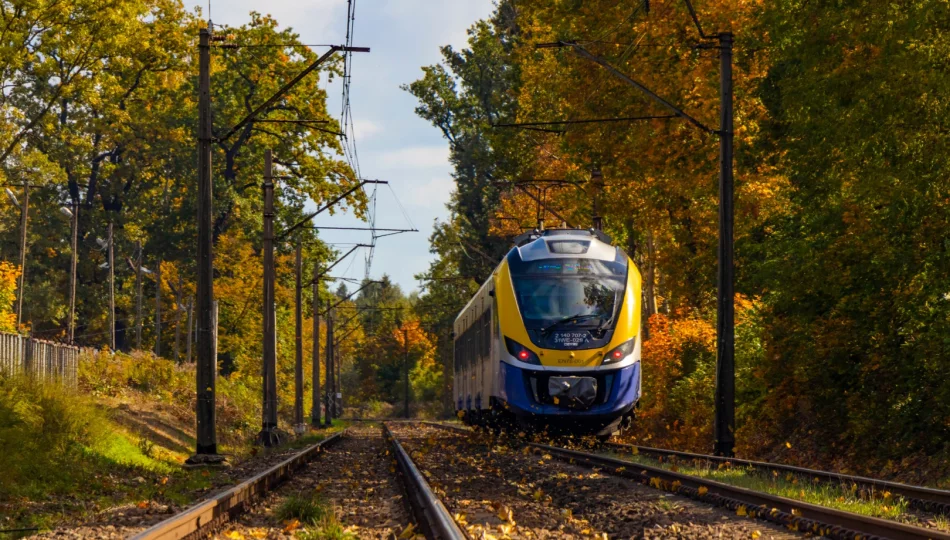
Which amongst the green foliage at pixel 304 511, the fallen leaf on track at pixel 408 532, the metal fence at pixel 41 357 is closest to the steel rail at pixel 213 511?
Answer: the green foliage at pixel 304 511

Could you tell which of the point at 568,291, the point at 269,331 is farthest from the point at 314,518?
the point at 269,331

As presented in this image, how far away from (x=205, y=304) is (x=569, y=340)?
619 centimetres

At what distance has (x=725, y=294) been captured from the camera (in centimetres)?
1978

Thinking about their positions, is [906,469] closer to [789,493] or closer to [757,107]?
[789,493]

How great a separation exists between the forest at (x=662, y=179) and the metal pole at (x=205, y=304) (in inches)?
337

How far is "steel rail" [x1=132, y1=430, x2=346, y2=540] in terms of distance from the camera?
27.7 feet

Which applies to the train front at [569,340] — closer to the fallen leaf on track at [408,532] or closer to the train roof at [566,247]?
the train roof at [566,247]

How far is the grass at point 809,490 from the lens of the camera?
993cm

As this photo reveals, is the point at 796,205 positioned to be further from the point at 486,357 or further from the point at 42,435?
the point at 42,435

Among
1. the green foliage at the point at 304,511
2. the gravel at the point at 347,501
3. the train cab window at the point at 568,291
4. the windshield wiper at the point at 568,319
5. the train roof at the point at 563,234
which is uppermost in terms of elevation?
the train roof at the point at 563,234

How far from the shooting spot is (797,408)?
2183cm

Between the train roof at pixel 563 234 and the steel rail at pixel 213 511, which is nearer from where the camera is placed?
the steel rail at pixel 213 511

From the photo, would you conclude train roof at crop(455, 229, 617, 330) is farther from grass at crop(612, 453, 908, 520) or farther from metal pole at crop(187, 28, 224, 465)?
grass at crop(612, 453, 908, 520)

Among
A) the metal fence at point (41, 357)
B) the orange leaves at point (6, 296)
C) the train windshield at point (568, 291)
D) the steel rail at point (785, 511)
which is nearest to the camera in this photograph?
the steel rail at point (785, 511)
